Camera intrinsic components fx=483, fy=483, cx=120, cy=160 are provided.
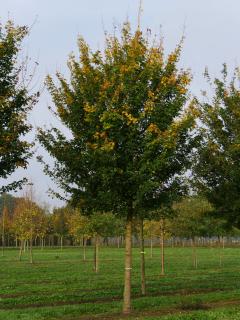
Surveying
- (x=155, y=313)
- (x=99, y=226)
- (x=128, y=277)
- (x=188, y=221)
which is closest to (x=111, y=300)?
(x=128, y=277)

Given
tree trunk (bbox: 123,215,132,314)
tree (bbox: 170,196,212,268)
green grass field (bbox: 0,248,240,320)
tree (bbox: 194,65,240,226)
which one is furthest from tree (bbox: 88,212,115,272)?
tree trunk (bbox: 123,215,132,314)

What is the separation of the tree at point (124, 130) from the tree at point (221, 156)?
124 inches

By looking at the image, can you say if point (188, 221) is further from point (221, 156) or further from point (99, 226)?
point (221, 156)

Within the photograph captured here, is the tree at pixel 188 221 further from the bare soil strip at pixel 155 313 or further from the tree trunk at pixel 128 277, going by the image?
the tree trunk at pixel 128 277

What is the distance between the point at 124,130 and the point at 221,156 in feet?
16.2

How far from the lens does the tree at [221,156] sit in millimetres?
15766

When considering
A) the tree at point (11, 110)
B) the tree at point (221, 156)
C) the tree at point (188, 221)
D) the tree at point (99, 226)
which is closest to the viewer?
the tree at point (11, 110)

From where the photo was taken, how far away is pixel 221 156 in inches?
626

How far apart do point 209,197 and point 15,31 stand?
8970 millimetres

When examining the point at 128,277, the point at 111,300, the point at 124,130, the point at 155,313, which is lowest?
the point at 111,300

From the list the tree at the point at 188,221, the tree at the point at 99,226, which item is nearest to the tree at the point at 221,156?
the tree at the point at 99,226

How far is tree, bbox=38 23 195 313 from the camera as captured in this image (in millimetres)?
11883

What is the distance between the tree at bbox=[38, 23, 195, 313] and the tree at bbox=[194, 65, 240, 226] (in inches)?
124

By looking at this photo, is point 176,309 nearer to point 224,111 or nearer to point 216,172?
point 216,172
